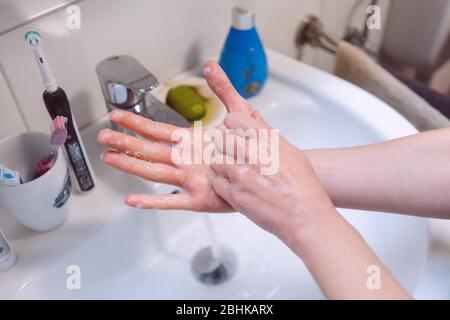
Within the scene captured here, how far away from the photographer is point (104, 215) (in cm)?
48

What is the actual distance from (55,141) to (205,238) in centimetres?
26

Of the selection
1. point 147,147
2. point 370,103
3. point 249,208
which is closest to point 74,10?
point 147,147

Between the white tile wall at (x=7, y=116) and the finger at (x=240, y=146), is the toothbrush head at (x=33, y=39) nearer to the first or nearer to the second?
the white tile wall at (x=7, y=116)

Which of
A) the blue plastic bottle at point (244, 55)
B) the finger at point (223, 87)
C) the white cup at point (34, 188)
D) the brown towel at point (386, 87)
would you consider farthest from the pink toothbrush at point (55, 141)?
the brown towel at point (386, 87)

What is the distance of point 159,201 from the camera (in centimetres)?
40

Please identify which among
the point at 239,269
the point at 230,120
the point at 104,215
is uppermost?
the point at 230,120

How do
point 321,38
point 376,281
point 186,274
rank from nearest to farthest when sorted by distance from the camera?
point 376,281, point 186,274, point 321,38

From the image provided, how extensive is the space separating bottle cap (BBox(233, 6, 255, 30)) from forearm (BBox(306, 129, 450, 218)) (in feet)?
0.69

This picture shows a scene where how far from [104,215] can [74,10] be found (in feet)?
0.73

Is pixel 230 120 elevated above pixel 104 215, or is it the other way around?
pixel 230 120

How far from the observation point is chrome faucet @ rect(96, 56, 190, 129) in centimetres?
45

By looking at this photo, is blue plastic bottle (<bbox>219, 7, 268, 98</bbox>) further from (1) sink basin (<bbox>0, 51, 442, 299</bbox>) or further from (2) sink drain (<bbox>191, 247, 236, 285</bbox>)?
(2) sink drain (<bbox>191, 247, 236, 285</bbox>)

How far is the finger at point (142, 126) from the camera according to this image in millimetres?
420
